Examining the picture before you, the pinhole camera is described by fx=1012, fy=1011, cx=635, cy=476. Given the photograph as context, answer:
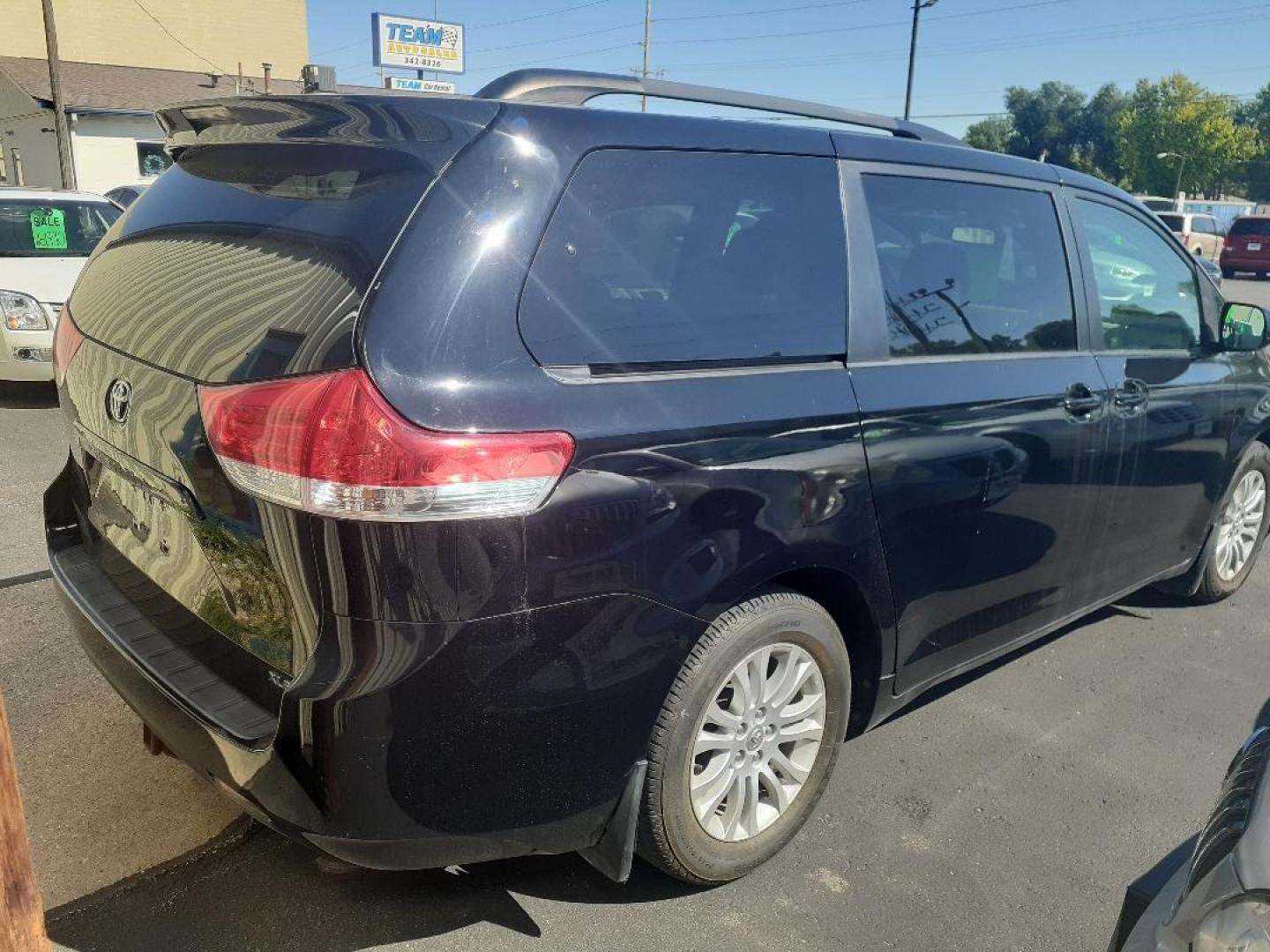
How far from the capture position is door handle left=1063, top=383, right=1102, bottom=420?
3258 mm

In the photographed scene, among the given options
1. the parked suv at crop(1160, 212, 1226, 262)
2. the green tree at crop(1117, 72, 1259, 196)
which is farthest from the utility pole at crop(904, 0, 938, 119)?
the green tree at crop(1117, 72, 1259, 196)

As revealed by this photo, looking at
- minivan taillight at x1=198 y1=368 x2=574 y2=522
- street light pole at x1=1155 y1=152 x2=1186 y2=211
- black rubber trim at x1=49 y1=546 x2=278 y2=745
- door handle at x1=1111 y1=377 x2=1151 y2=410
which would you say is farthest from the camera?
street light pole at x1=1155 y1=152 x2=1186 y2=211

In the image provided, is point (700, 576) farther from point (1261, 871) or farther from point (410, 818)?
point (1261, 871)

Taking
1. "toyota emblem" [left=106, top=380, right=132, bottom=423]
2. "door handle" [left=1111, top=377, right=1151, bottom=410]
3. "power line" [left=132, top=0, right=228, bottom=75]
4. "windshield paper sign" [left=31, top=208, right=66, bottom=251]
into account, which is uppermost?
"power line" [left=132, top=0, right=228, bottom=75]

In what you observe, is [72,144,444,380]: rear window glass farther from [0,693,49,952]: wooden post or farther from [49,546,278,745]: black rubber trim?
[0,693,49,952]: wooden post

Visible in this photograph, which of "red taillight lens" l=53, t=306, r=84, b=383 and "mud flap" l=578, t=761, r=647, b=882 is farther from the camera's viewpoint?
"red taillight lens" l=53, t=306, r=84, b=383

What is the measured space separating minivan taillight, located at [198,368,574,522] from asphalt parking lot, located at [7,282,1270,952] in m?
1.08

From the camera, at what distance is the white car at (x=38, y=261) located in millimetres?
7445

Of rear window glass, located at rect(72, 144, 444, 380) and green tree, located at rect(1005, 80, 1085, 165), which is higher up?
green tree, located at rect(1005, 80, 1085, 165)

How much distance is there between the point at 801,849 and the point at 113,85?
36.7 m

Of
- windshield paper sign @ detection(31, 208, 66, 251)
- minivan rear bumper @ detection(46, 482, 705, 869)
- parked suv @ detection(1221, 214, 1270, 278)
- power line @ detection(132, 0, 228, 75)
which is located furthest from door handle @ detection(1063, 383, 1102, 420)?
power line @ detection(132, 0, 228, 75)

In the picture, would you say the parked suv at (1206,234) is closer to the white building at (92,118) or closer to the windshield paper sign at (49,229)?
the white building at (92,118)

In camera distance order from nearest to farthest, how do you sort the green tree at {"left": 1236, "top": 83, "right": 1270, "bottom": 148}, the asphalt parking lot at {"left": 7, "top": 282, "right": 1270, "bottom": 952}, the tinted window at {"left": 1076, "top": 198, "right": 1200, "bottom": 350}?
the asphalt parking lot at {"left": 7, "top": 282, "right": 1270, "bottom": 952} < the tinted window at {"left": 1076, "top": 198, "right": 1200, "bottom": 350} < the green tree at {"left": 1236, "top": 83, "right": 1270, "bottom": 148}

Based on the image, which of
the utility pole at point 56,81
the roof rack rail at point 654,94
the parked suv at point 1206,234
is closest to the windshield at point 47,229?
the roof rack rail at point 654,94
